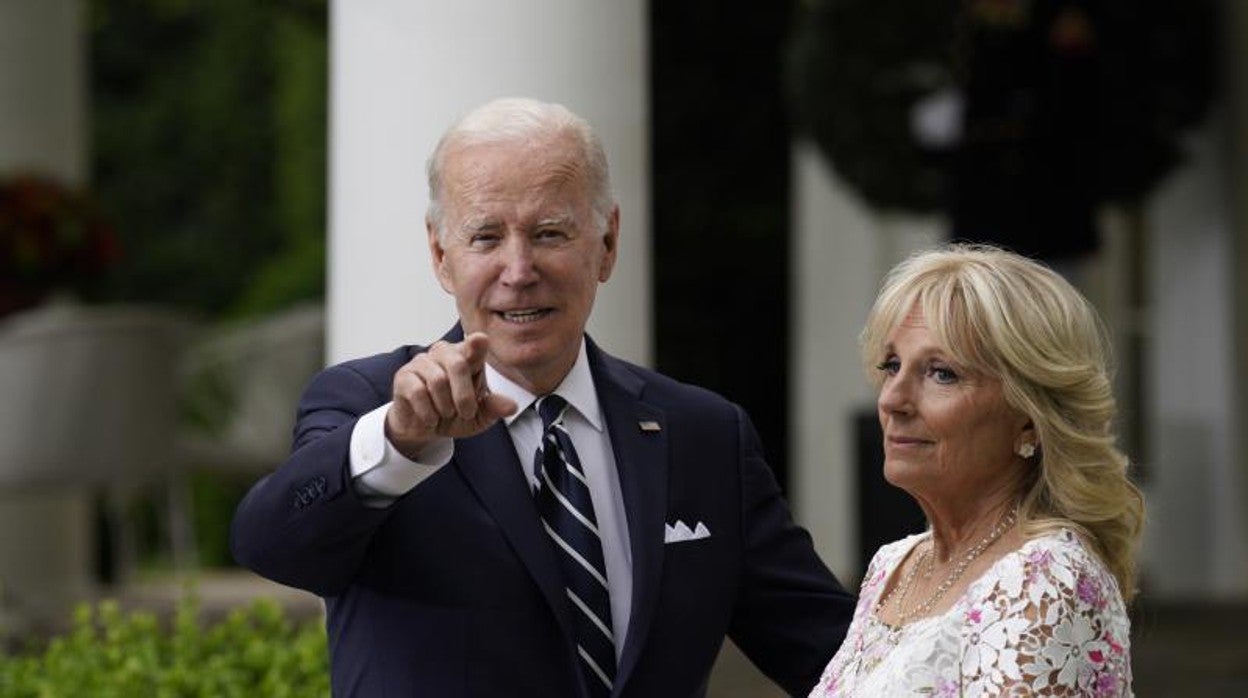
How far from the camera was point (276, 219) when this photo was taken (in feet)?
68.1

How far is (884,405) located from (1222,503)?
22.0 ft

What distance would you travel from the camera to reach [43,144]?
376 inches

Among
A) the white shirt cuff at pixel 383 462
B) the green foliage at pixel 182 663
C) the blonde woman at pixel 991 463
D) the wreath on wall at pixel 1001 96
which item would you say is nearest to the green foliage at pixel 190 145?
the wreath on wall at pixel 1001 96

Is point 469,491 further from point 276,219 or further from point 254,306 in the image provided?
point 276,219

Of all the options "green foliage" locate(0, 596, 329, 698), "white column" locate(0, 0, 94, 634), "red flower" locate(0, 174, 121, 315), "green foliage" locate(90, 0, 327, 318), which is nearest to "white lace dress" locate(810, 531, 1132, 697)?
"green foliage" locate(0, 596, 329, 698)

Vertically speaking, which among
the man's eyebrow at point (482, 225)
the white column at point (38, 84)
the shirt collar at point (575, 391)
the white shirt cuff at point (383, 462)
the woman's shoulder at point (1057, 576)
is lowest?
the woman's shoulder at point (1057, 576)

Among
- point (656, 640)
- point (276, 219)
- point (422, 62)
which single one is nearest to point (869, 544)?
point (422, 62)

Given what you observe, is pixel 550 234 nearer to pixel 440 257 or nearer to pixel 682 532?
pixel 440 257

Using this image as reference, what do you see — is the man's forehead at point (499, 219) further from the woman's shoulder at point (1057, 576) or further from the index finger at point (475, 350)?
the woman's shoulder at point (1057, 576)

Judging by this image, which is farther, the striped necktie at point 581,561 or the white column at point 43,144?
the white column at point 43,144

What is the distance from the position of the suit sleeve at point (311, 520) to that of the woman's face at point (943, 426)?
62cm

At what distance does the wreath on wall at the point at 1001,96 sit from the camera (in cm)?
847

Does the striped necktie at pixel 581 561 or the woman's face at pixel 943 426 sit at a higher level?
the woman's face at pixel 943 426

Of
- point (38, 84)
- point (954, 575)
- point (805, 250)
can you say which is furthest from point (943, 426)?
point (805, 250)
